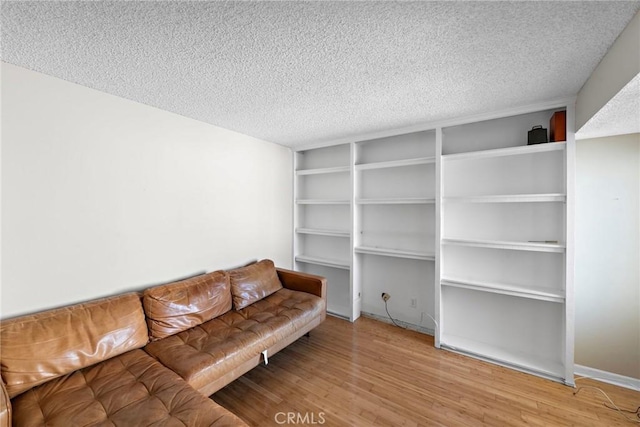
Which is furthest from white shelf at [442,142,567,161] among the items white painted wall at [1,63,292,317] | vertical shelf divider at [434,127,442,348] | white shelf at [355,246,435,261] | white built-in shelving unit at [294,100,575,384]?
white painted wall at [1,63,292,317]

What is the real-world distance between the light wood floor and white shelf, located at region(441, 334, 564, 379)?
0.29 feet

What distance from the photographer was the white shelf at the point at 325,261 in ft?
11.2

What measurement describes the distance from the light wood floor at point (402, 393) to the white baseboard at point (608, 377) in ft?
0.24

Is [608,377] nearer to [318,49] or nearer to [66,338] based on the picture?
[318,49]

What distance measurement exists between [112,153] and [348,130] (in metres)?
2.30

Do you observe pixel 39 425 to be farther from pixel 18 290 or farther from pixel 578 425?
pixel 578 425

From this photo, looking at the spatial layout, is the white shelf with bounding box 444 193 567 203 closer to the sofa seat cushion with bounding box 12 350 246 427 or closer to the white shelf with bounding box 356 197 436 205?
the white shelf with bounding box 356 197 436 205

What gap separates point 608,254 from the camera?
2201 mm

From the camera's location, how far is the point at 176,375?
1575 mm

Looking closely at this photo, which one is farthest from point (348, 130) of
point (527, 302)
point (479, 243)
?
point (527, 302)

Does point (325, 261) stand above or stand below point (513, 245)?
below

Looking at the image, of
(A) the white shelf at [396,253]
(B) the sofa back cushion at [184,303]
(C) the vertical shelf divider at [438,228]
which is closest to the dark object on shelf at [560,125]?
(C) the vertical shelf divider at [438,228]

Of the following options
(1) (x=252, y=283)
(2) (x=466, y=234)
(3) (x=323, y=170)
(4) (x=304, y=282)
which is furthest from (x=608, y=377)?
(3) (x=323, y=170)

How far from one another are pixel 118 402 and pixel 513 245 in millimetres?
3036
